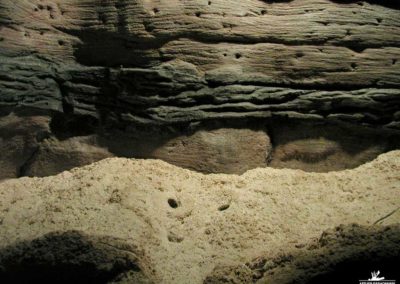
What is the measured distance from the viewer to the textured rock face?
304 centimetres

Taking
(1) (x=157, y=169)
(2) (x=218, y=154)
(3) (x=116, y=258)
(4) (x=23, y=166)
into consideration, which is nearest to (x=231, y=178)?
(2) (x=218, y=154)

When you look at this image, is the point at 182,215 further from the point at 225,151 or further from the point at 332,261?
the point at 332,261

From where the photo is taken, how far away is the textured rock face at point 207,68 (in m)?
3.04

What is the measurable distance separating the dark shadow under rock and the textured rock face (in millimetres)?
960

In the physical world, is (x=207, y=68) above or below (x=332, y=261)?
above

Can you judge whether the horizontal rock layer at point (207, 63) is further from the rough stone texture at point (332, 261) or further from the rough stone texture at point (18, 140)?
the rough stone texture at point (332, 261)

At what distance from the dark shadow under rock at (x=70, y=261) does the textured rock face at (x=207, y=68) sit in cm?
96

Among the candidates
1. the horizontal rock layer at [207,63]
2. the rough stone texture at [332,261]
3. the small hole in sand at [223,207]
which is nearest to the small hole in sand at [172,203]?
the small hole in sand at [223,207]

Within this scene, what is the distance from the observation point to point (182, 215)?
106 inches

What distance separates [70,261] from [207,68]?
1.43 m

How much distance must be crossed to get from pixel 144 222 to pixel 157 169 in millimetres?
444
